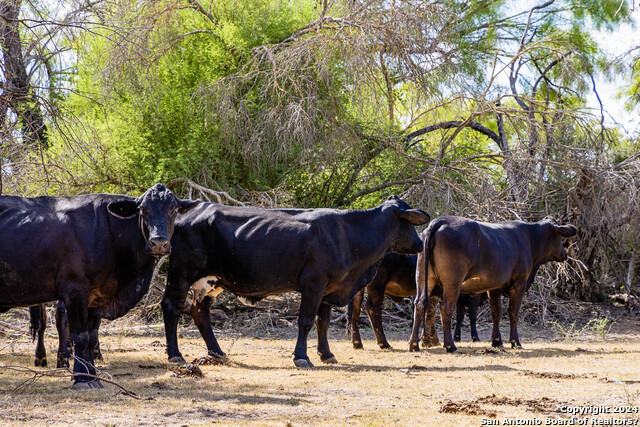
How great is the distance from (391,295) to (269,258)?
4289mm

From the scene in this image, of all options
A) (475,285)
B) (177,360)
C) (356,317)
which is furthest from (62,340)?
(475,285)

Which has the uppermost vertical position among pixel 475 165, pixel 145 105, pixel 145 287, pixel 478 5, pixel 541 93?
pixel 478 5

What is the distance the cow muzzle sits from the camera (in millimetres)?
7004

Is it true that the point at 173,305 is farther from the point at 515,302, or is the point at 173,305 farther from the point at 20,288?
the point at 515,302

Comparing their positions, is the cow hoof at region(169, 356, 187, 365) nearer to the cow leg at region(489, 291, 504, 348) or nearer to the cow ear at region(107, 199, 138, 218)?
the cow ear at region(107, 199, 138, 218)

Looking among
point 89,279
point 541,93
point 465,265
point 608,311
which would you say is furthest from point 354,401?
point 541,93

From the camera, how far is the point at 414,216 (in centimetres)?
958

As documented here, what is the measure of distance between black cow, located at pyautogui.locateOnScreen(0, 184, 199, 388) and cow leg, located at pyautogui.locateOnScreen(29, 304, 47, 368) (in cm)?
149

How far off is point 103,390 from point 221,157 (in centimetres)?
921

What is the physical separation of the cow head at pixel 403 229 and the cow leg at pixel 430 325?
1452 millimetres

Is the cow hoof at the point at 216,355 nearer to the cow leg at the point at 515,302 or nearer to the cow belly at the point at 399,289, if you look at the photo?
the cow belly at the point at 399,289

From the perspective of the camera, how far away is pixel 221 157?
50.9ft

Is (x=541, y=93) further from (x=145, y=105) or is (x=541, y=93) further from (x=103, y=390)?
(x=103, y=390)

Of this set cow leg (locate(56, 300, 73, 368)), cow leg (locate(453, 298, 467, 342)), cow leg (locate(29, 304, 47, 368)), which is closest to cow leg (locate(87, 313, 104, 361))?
cow leg (locate(56, 300, 73, 368))
